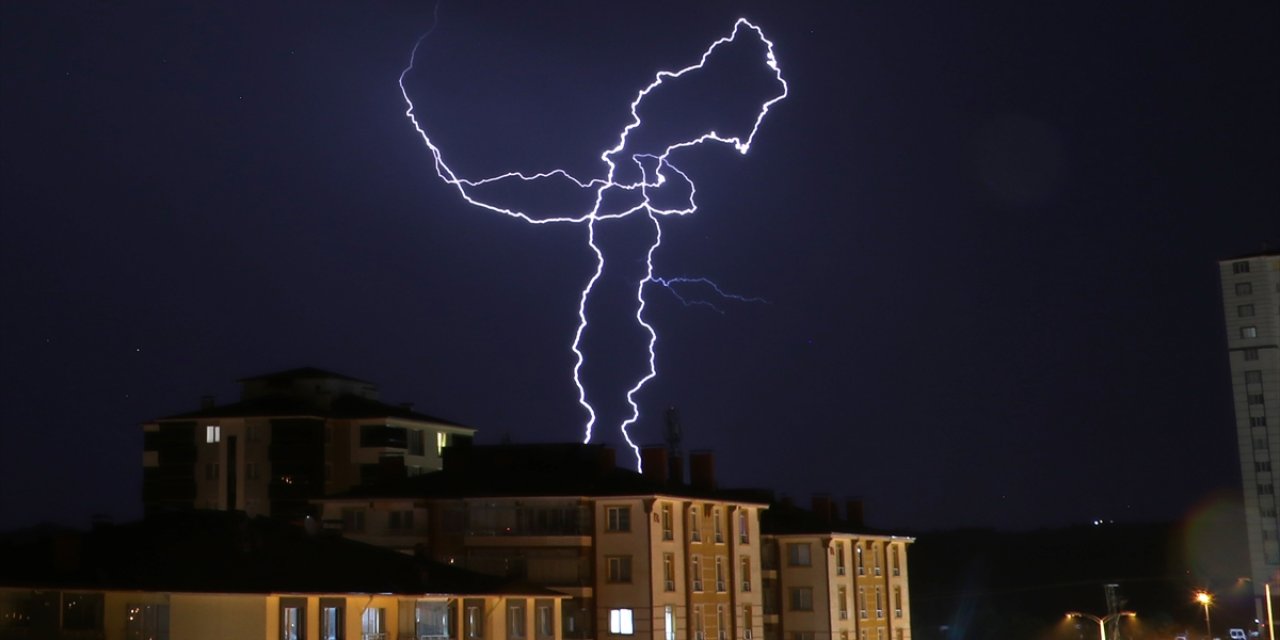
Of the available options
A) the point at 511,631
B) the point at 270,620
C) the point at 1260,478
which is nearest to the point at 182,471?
the point at 511,631

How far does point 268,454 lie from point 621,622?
30.9 m

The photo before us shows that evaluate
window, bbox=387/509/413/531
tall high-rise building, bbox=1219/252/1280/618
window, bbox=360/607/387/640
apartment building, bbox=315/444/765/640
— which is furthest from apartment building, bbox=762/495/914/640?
tall high-rise building, bbox=1219/252/1280/618

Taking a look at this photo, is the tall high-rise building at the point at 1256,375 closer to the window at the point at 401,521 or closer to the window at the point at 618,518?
the window at the point at 618,518

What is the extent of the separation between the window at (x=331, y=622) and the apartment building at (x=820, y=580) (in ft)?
99.0

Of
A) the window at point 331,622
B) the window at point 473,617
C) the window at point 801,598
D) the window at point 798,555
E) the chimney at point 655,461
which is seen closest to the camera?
the window at point 331,622

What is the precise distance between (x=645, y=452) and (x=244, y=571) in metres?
23.9

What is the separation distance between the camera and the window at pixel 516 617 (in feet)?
141

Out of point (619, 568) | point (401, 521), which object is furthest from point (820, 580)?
point (401, 521)

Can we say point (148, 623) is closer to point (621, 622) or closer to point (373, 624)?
point (373, 624)

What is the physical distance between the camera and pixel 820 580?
216 ft

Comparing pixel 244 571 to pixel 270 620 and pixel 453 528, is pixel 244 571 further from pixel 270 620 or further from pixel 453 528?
pixel 453 528

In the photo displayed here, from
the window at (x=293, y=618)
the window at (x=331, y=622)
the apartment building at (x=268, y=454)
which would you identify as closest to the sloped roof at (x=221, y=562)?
the window at (x=293, y=618)

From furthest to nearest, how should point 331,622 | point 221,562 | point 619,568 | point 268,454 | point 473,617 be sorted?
point 268,454 → point 619,568 → point 473,617 → point 221,562 → point 331,622

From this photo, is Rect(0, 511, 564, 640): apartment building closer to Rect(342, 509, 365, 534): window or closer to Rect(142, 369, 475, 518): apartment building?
Rect(342, 509, 365, 534): window
